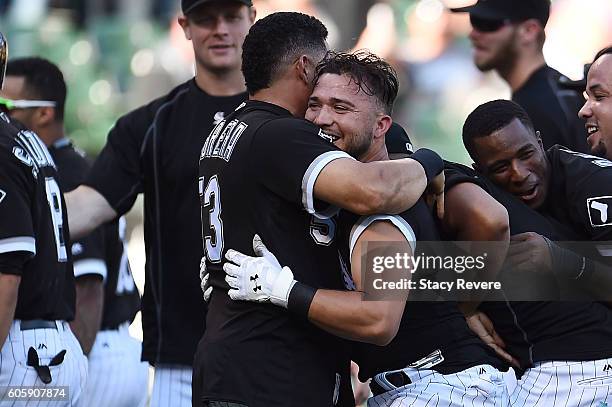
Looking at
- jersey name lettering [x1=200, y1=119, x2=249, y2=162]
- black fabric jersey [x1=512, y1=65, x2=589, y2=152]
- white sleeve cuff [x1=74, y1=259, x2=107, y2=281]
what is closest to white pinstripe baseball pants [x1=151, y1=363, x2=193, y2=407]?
white sleeve cuff [x1=74, y1=259, x2=107, y2=281]

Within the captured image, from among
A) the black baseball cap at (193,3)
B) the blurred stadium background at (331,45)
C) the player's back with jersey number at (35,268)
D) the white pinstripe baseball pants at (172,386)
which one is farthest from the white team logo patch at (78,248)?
the blurred stadium background at (331,45)

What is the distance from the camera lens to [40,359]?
5.42 metres

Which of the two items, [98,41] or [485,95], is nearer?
[485,95]

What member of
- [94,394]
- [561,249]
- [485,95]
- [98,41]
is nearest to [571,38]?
[485,95]

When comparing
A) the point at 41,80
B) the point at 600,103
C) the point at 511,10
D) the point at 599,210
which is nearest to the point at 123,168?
the point at 41,80

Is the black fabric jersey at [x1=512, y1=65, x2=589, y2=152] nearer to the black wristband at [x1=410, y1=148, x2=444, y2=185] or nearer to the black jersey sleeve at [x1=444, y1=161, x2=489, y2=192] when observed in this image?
the black jersey sleeve at [x1=444, y1=161, x2=489, y2=192]

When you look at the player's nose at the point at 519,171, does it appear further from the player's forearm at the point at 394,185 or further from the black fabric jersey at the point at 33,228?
the black fabric jersey at the point at 33,228

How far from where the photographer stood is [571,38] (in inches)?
571

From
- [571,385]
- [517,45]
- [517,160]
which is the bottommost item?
[571,385]

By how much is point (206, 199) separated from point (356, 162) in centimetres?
73

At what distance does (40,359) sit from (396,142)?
1.96 m

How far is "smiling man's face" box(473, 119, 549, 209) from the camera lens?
4.90m

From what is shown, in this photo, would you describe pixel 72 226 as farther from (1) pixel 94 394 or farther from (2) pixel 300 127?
(2) pixel 300 127

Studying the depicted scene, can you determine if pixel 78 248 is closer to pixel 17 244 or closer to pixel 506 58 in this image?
pixel 17 244
